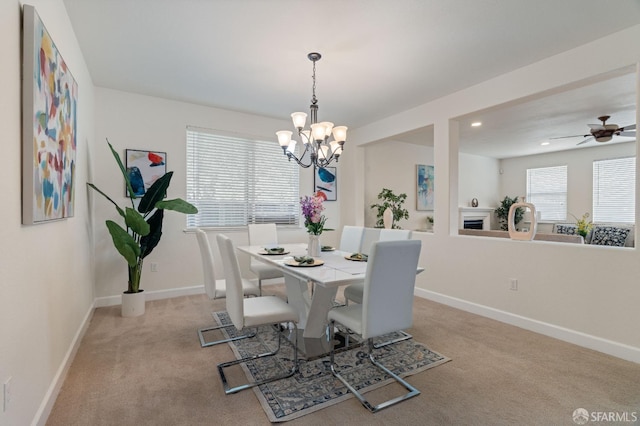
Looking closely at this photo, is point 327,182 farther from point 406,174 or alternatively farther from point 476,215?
point 476,215

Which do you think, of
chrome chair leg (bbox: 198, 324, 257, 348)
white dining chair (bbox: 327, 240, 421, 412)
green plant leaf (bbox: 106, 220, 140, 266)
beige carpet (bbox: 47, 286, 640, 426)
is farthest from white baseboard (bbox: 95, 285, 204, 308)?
white dining chair (bbox: 327, 240, 421, 412)

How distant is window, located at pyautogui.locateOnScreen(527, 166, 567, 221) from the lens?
7.16 meters

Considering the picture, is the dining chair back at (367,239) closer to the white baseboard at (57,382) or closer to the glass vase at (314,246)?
the glass vase at (314,246)

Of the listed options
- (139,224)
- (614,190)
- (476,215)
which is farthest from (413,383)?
(614,190)

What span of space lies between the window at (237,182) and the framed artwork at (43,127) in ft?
6.75

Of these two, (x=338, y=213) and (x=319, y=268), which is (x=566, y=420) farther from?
(x=338, y=213)

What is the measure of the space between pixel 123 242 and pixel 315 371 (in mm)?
2231

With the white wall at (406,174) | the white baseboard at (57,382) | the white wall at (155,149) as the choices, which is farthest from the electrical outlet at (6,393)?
the white wall at (406,174)

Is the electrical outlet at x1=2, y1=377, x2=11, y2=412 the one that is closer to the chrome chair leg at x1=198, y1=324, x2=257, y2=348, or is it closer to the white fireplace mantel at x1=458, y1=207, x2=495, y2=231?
the chrome chair leg at x1=198, y1=324, x2=257, y2=348

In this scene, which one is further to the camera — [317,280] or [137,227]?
[137,227]

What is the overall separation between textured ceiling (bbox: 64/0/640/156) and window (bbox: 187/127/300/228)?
882mm

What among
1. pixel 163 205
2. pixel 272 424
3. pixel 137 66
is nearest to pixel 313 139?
pixel 163 205

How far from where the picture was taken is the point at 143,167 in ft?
12.8

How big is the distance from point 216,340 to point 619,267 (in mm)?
3467
